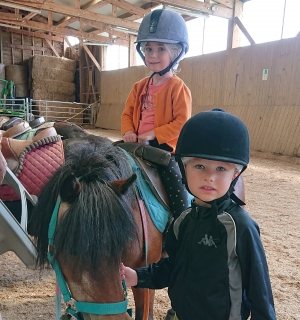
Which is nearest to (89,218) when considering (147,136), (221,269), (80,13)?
(221,269)

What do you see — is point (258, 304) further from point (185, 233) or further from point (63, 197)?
point (63, 197)

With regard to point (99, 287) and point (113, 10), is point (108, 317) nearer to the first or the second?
point (99, 287)

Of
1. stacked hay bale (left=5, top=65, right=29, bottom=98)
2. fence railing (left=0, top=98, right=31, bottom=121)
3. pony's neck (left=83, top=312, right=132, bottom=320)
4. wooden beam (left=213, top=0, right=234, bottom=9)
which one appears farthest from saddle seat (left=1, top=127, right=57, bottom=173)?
stacked hay bale (left=5, top=65, right=29, bottom=98)

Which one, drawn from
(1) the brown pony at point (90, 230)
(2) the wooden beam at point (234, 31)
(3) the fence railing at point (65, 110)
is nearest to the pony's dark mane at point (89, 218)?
(1) the brown pony at point (90, 230)

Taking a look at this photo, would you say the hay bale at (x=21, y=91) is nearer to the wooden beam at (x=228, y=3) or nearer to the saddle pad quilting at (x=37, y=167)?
the wooden beam at (x=228, y=3)

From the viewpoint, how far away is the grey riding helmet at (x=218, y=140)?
75 cm

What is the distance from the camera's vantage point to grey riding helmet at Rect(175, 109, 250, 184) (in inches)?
29.4

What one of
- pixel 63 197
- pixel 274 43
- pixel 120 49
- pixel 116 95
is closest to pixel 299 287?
pixel 63 197

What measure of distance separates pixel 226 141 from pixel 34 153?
1176 mm

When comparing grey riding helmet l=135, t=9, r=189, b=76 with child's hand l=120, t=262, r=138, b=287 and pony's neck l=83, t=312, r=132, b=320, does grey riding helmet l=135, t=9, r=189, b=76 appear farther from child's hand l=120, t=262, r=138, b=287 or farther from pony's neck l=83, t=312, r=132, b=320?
Answer: pony's neck l=83, t=312, r=132, b=320

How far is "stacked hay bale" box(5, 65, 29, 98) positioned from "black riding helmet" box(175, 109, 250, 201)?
44.7 ft

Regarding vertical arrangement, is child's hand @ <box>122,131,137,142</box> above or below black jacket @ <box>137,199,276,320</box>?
above

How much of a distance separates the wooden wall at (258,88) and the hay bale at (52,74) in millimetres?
7032

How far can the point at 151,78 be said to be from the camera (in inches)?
63.6
